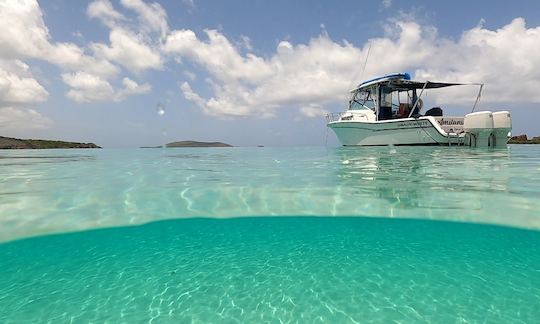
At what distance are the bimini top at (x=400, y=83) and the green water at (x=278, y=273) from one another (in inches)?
1024

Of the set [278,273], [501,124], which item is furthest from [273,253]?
[501,124]

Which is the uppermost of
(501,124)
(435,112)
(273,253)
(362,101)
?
(362,101)

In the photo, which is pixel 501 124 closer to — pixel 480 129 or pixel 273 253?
pixel 480 129

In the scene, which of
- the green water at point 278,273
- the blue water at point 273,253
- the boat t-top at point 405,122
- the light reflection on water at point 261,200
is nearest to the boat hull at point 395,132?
the boat t-top at point 405,122

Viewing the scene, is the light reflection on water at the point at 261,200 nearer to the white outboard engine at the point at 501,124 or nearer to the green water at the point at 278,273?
the green water at the point at 278,273

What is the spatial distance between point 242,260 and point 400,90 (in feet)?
102

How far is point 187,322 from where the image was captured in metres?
2.88

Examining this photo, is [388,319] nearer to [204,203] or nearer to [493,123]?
[204,203]

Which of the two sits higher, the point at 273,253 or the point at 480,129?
the point at 480,129

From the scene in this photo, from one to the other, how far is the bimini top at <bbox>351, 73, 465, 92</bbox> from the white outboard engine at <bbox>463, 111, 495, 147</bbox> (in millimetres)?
5737

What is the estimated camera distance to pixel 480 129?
2538 centimetres

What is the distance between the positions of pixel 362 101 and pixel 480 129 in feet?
36.1

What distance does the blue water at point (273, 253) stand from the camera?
123 inches

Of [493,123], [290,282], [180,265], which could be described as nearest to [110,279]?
[180,265]
